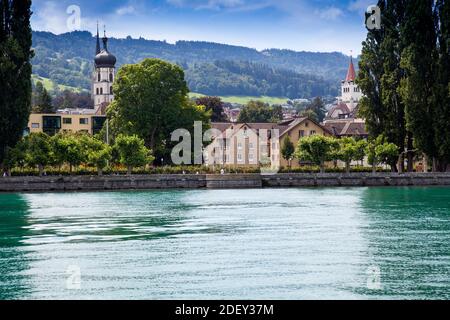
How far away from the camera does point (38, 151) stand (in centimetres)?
9906

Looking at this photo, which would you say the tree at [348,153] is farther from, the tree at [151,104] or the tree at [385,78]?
the tree at [151,104]

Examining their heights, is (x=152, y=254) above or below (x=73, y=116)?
below

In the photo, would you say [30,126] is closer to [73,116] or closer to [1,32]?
[73,116]

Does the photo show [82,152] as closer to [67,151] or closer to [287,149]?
[67,151]

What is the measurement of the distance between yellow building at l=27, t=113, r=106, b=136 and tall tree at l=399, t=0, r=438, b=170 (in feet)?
231

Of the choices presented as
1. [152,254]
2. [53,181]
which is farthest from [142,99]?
[152,254]

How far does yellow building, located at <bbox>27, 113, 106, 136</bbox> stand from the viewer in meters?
154

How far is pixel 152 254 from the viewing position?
4425 centimetres

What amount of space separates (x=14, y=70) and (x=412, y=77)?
34.6 meters

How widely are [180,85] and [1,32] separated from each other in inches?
1065

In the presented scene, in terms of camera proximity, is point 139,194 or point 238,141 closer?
point 139,194

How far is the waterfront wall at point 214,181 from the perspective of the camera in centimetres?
9611

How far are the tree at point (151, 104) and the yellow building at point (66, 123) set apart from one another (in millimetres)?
41517

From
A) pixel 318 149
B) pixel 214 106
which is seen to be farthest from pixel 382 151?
pixel 214 106
